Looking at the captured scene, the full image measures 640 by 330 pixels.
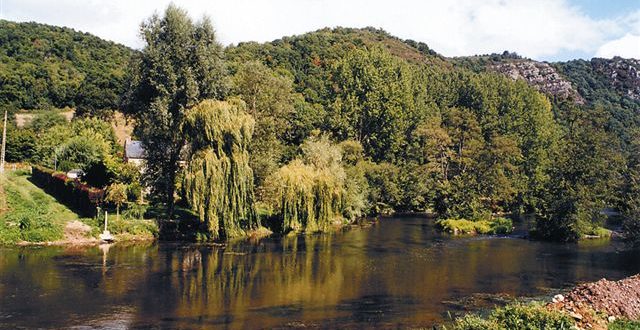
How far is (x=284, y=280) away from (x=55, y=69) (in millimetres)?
109542

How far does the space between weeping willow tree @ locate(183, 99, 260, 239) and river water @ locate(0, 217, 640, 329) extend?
2.42 m

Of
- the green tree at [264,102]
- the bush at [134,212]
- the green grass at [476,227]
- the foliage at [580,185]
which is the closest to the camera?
the bush at [134,212]

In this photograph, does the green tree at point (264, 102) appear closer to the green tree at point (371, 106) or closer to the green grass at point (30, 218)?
the green grass at point (30, 218)

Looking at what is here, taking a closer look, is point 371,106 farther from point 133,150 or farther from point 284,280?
point 284,280

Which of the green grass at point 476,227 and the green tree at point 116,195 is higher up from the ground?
the green tree at point 116,195

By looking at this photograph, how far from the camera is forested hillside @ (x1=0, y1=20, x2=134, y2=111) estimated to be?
362 ft

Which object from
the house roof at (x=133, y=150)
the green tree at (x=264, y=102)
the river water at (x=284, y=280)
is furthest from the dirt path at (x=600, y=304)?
the house roof at (x=133, y=150)

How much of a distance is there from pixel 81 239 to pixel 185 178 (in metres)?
8.19

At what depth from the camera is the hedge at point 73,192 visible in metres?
41.2

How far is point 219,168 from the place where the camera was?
41.0 metres

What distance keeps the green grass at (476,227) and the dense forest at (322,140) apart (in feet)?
8.74

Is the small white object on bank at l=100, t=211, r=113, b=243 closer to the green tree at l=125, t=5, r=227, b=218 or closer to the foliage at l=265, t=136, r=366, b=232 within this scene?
the green tree at l=125, t=5, r=227, b=218

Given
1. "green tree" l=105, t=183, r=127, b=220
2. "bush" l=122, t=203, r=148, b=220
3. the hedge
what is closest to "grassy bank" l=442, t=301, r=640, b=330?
"green tree" l=105, t=183, r=127, b=220

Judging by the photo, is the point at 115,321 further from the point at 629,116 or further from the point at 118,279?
the point at 629,116
